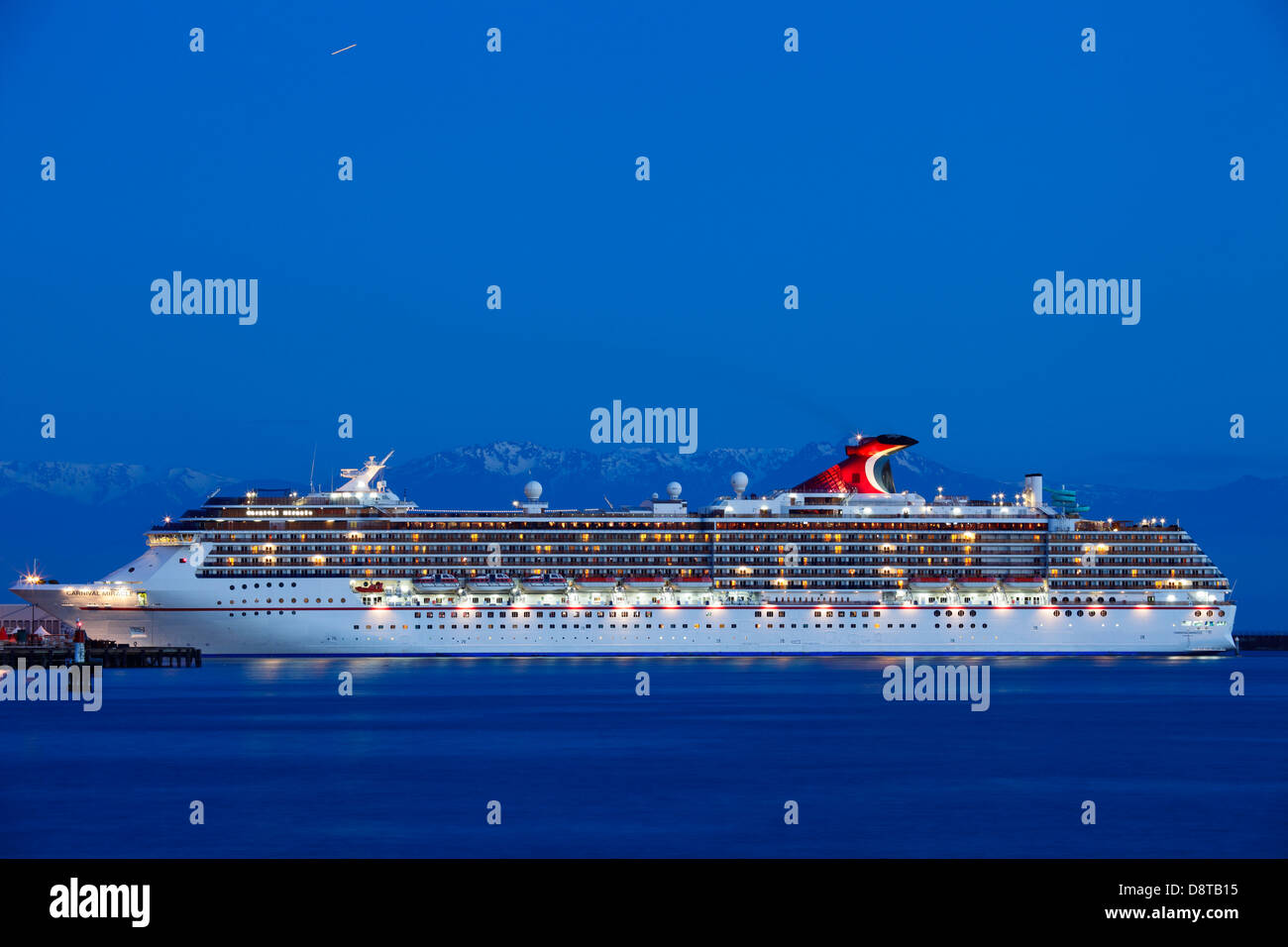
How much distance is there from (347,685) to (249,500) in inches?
781

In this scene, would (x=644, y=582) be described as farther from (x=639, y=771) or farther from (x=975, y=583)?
(x=639, y=771)

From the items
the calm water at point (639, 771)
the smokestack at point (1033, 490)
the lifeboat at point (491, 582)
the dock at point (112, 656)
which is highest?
the smokestack at point (1033, 490)

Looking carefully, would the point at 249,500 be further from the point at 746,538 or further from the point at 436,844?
the point at 436,844

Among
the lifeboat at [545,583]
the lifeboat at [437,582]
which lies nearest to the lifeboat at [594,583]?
the lifeboat at [545,583]

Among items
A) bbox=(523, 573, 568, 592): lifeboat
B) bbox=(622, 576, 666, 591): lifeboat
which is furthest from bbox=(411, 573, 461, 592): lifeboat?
bbox=(622, 576, 666, 591): lifeboat

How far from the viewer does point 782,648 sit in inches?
3206

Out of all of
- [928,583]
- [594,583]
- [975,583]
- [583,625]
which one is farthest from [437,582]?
[975,583]

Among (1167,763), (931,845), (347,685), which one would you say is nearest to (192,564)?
(347,685)

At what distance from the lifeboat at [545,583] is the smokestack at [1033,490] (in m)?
23.8

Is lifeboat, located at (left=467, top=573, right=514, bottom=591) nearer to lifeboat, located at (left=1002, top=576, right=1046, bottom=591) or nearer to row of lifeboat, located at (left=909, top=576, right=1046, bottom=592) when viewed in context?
row of lifeboat, located at (left=909, top=576, right=1046, bottom=592)

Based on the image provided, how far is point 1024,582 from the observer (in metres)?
83.4

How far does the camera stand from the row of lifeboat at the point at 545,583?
8038cm
